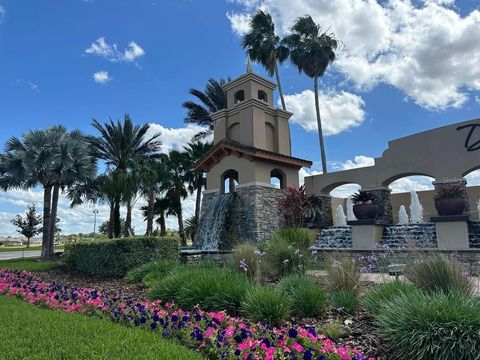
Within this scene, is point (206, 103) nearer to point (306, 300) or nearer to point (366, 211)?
point (366, 211)

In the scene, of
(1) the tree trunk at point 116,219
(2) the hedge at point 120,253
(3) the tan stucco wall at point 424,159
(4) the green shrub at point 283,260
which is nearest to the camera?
(4) the green shrub at point 283,260

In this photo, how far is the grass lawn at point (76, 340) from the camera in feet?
11.7

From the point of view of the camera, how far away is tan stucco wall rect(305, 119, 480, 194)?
54.9 ft

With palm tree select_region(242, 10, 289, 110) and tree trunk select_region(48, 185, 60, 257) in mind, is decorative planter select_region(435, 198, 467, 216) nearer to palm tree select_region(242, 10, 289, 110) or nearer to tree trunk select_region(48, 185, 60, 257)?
tree trunk select_region(48, 185, 60, 257)

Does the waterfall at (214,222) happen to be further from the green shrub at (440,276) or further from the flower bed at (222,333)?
the green shrub at (440,276)

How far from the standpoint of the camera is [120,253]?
38.4 feet

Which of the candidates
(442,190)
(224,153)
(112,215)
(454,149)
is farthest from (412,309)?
(112,215)

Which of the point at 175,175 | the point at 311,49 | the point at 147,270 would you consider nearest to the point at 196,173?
the point at 175,175

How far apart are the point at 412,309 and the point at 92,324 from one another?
156 inches

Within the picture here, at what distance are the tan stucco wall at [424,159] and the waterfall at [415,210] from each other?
248cm

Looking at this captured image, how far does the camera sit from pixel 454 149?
17.0m

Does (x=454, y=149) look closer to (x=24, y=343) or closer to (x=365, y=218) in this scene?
(x=365, y=218)

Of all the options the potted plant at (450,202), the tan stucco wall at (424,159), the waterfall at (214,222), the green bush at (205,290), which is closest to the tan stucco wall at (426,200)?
the tan stucco wall at (424,159)

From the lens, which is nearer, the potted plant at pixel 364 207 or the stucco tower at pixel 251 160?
the potted plant at pixel 364 207
